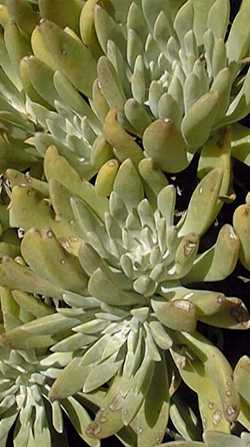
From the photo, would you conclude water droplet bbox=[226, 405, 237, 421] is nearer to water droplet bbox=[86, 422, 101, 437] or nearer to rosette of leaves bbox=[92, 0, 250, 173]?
water droplet bbox=[86, 422, 101, 437]

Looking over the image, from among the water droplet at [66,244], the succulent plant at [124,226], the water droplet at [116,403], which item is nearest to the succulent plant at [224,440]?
the succulent plant at [124,226]

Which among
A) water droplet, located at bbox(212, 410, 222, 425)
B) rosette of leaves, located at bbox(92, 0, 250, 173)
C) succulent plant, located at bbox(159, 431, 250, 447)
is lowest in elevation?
water droplet, located at bbox(212, 410, 222, 425)

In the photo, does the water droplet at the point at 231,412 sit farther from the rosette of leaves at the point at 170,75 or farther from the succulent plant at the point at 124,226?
the rosette of leaves at the point at 170,75

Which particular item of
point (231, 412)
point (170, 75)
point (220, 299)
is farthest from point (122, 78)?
point (231, 412)

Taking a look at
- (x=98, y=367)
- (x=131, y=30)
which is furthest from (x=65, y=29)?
(x=98, y=367)

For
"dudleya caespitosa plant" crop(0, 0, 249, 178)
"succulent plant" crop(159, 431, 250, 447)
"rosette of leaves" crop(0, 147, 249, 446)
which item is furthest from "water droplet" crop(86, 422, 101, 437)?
"dudleya caespitosa plant" crop(0, 0, 249, 178)

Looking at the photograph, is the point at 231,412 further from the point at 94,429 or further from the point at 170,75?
the point at 170,75
